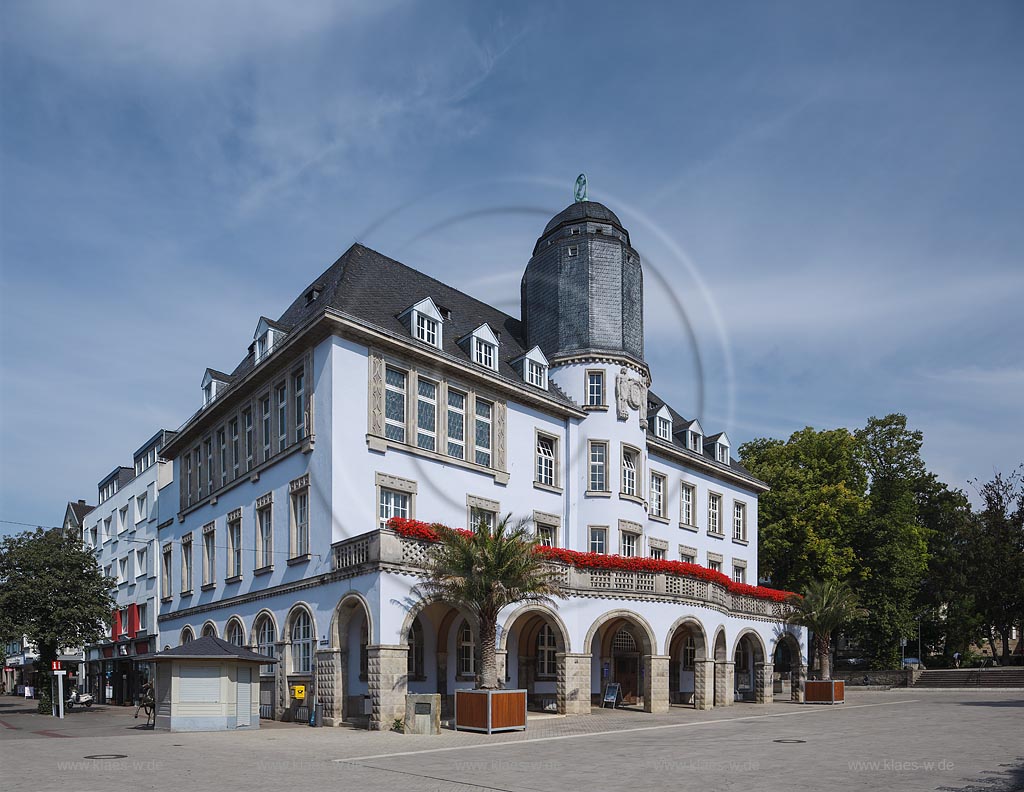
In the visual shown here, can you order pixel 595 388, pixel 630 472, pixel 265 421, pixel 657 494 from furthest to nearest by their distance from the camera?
pixel 657 494
pixel 630 472
pixel 595 388
pixel 265 421

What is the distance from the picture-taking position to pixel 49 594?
46438mm

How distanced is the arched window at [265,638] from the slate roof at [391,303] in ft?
36.2

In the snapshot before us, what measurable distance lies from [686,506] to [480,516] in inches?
656

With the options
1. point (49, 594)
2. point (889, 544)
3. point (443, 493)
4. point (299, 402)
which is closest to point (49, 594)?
point (49, 594)

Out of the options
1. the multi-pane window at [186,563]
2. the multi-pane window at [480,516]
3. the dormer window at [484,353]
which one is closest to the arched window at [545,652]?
the multi-pane window at [480,516]

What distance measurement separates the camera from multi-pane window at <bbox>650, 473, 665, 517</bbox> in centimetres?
4662

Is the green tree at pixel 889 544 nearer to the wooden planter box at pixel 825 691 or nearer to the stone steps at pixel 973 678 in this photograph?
the stone steps at pixel 973 678

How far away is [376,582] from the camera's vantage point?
29609 millimetres

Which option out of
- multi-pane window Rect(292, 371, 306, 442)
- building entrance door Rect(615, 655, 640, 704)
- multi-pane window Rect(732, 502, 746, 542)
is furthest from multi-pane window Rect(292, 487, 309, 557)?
multi-pane window Rect(732, 502, 746, 542)

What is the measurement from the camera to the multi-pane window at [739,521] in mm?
54625

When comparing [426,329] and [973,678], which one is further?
[973,678]

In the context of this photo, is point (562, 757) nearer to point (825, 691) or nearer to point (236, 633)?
point (236, 633)

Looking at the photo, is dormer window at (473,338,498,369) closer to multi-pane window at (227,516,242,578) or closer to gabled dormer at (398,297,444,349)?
gabled dormer at (398,297,444,349)

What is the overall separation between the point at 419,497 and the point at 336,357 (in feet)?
19.6
